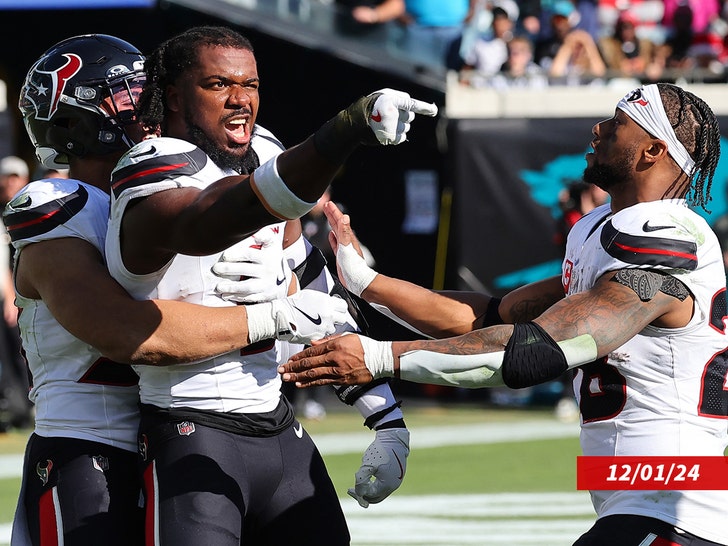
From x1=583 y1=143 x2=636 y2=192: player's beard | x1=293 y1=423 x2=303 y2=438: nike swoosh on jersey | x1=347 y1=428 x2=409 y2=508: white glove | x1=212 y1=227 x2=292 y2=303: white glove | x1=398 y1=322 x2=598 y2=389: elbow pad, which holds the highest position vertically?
x1=583 y1=143 x2=636 y2=192: player's beard

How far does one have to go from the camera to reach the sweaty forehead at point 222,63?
3.44 meters

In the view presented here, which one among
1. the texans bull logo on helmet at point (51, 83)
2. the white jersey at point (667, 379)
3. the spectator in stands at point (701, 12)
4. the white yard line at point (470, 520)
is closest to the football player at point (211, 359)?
the texans bull logo on helmet at point (51, 83)

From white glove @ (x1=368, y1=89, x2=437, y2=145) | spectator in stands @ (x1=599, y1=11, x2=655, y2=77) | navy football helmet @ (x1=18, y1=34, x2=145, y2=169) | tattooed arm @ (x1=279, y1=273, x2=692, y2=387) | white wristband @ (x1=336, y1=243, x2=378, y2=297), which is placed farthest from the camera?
spectator in stands @ (x1=599, y1=11, x2=655, y2=77)

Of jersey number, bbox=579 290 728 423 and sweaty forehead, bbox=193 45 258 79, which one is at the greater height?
sweaty forehead, bbox=193 45 258 79

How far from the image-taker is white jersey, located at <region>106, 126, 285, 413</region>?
316 centimetres

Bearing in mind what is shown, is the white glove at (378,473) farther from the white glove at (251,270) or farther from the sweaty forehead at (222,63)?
the sweaty forehead at (222,63)

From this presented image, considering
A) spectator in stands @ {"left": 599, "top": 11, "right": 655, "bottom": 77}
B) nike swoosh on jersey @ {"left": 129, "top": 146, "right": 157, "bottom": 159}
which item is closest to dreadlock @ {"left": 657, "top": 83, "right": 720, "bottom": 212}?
nike swoosh on jersey @ {"left": 129, "top": 146, "right": 157, "bottom": 159}

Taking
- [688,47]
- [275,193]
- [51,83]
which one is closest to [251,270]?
[275,193]

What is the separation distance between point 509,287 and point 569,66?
108 inches

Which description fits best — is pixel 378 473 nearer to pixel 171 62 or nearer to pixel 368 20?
pixel 171 62

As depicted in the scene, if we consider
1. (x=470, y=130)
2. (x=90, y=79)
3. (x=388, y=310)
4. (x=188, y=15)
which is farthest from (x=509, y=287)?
(x=90, y=79)

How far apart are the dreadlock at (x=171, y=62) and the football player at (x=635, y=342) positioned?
82 cm

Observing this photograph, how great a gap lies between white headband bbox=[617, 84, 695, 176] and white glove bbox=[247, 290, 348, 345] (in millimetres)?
1080

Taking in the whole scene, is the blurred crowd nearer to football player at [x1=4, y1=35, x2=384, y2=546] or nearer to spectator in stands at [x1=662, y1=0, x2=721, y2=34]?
spectator in stands at [x1=662, y1=0, x2=721, y2=34]
